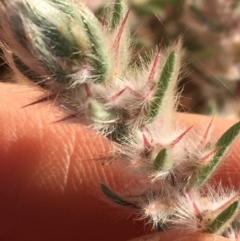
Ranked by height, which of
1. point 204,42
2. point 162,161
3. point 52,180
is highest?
point 204,42

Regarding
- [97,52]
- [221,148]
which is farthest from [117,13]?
[221,148]

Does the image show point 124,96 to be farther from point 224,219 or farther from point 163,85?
point 224,219

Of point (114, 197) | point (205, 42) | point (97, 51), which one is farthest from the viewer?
point (205, 42)

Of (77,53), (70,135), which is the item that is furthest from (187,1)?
(77,53)

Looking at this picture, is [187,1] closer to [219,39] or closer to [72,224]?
[219,39]

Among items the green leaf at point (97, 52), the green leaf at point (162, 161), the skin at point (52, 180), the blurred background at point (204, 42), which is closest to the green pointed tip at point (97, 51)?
the green leaf at point (97, 52)

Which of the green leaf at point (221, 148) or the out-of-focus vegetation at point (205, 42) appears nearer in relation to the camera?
the green leaf at point (221, 148)

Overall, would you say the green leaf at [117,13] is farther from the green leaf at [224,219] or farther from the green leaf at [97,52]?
the green leaf at [224,219]
